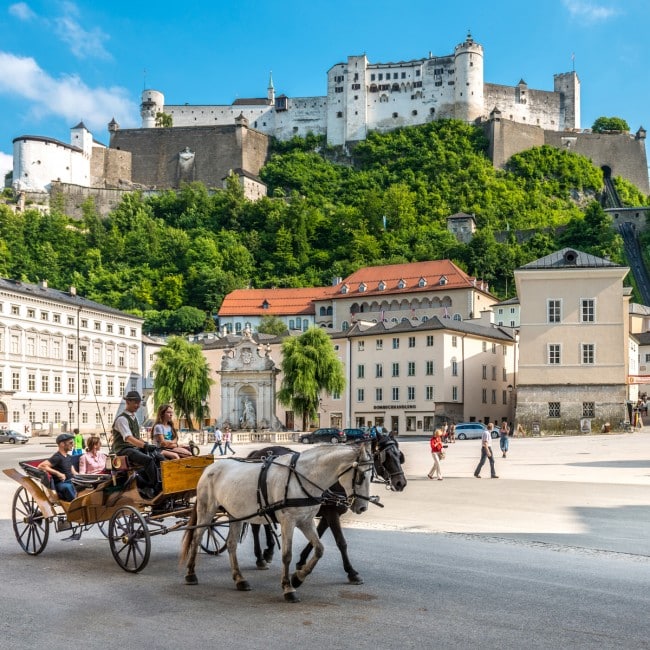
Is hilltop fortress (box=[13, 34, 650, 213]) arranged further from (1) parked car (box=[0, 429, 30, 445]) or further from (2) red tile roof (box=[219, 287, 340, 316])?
(1) parked car (box=[0, 429, 30, 445])

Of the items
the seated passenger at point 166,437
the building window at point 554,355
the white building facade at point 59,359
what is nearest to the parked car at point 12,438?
the white building facade at point 59,359

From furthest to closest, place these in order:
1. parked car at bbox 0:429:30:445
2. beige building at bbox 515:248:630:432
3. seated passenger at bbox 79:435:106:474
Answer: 1. parked car at bbox 0:429:30:445
2. beige building at bbox 515:248:630:432
3. seated passenger at bbox 79:435:106:474

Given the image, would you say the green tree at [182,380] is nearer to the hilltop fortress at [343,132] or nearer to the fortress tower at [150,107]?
the hilltop fortress at [343,132]

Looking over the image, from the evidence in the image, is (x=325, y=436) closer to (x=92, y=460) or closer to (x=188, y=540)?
(x=92, y=460)

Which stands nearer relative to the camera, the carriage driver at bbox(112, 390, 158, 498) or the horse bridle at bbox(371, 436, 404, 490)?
the horse bridle at bbox(371, 436, 404, 490)

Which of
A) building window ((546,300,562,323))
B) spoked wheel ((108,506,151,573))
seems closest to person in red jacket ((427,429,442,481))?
spoked wheel ((108,506,151,573))

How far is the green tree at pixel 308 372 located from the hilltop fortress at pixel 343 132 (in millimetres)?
72164

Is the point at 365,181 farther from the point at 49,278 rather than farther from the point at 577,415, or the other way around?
the point at 577,415

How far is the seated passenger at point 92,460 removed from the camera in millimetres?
13773

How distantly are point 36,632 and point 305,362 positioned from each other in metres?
52.2

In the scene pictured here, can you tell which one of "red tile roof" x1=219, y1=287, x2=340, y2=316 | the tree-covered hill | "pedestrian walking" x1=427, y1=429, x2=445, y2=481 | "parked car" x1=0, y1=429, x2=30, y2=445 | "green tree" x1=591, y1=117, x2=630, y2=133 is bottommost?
"parked car" x1=0, y1=429, x2=30, y2=445

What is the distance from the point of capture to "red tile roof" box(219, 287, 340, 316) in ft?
321

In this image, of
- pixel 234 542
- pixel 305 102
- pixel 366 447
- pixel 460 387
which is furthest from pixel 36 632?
pixel 305 102

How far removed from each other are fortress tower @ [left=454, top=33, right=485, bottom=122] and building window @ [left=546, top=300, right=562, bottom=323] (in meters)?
85.8
